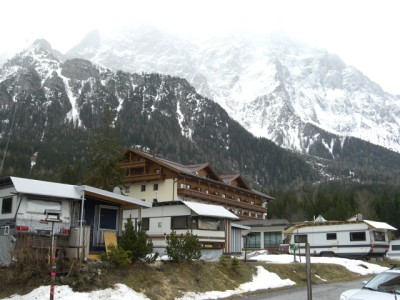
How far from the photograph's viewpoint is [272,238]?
58.7m

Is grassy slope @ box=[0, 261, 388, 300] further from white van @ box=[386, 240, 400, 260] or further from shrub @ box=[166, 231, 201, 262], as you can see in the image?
white van @ box=[386, 240, 400, 260]

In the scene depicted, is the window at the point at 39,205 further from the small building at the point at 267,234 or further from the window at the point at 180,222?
the small building at the point at 267,234

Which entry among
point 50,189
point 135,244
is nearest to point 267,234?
point 135,244

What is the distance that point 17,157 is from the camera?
141 metres

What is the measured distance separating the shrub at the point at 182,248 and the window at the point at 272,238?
36102 millimetres

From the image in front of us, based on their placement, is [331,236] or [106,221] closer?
[106,221]

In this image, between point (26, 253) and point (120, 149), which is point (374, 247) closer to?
point (120, 149)

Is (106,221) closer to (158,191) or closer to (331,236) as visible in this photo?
(331,236)

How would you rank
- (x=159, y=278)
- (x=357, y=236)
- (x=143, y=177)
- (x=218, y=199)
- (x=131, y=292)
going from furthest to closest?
(x=218, y=199) → (x=143, y=177) → (x=357, y=236) → (x=159, y=278) → (x=131, y=292)

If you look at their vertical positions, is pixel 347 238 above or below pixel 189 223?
below

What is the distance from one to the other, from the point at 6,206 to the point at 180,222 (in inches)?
446

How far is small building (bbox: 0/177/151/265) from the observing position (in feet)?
69.8

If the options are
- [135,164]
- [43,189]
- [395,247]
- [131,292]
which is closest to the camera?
[131,292]

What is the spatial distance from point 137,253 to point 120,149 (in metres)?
30.8
